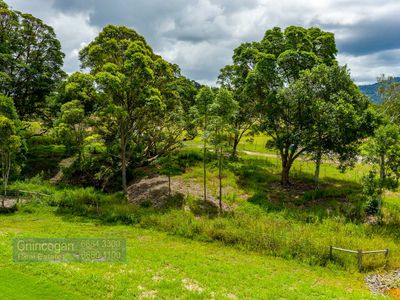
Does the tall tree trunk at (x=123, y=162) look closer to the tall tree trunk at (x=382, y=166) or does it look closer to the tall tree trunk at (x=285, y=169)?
the tall tree trunk at (x=285, y=169)

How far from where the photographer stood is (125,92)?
2431 cm

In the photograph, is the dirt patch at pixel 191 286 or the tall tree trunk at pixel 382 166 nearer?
the dirt patch at pixel 191 286

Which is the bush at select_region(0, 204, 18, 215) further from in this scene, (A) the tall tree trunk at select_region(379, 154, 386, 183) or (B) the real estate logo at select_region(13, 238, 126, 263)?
(A) the tall tree trunk at select_region(379, 154, 386, 183)

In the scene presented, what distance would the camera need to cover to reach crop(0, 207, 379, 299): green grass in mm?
11828

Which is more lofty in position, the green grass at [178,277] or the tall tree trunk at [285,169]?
the tall tree trunk at [285,169]

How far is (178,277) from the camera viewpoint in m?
13.3

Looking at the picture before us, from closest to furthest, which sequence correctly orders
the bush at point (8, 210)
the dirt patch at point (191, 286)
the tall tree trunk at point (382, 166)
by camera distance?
1. the dirt patch at point (191, 286)
2. the tall tree trunk at point (382, 166)
3. the bush at point (8, 210)

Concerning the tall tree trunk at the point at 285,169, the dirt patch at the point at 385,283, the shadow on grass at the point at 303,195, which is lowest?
the dirt patch at the point at 385,283

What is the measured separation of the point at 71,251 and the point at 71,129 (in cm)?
1279

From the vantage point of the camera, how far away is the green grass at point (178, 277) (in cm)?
1183

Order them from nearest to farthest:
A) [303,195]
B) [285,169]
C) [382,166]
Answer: [382,166], [303,195], [285,169]

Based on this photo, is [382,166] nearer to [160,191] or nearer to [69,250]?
[160,191]

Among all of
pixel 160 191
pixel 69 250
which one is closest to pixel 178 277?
pixel 69 250

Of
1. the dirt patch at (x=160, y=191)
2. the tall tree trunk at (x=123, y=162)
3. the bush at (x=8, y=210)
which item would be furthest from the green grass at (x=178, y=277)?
the tall tree trunk at (x=123, y=162)
